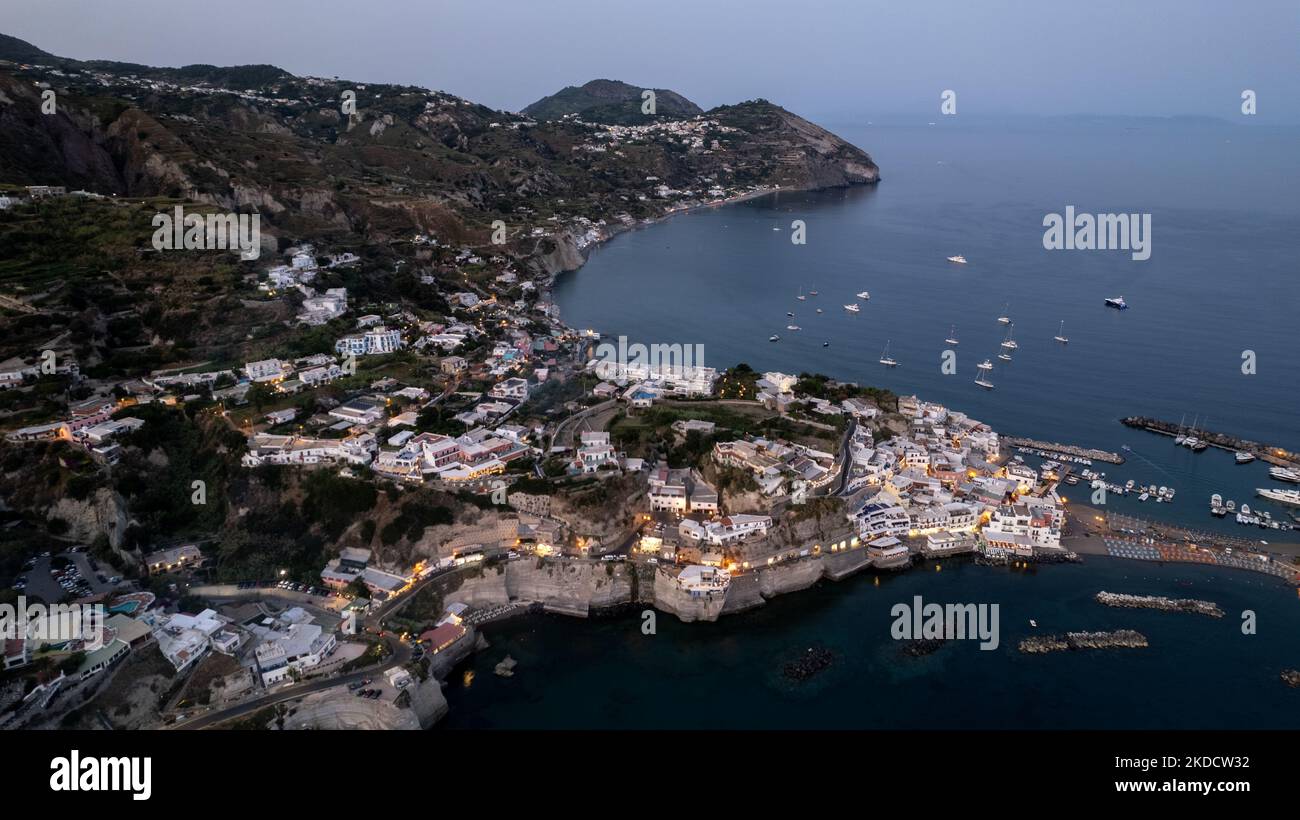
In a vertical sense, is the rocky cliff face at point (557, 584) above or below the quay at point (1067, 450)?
below

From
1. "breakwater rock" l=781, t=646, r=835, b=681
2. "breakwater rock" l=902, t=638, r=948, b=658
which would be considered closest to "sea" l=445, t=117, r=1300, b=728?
"breakwater rock" l=781, t=646, r=835, b=681

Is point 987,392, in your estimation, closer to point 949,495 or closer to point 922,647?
point 949,495

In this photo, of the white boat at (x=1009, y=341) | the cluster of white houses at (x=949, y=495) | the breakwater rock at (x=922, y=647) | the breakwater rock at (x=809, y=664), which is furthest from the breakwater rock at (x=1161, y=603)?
the white boat at (x=1009, y=341)

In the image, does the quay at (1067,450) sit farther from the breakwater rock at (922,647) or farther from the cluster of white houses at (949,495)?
the breakwater rock at (922,647)

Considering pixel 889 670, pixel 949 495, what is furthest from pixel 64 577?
pixel 949 495

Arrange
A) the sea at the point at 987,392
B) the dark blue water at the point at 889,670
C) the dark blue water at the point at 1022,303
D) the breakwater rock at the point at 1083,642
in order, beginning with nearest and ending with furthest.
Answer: the dark blue water at the point at 889,670 < the sea at the point at 987,392 < the breakwater rock at the point at 1083,642 < the dark blue water at the point at 1022,303

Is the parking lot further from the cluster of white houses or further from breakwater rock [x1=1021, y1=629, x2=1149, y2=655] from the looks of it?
breakwater rock [x1=1021, y1=629, x2=1149, y2=655]
